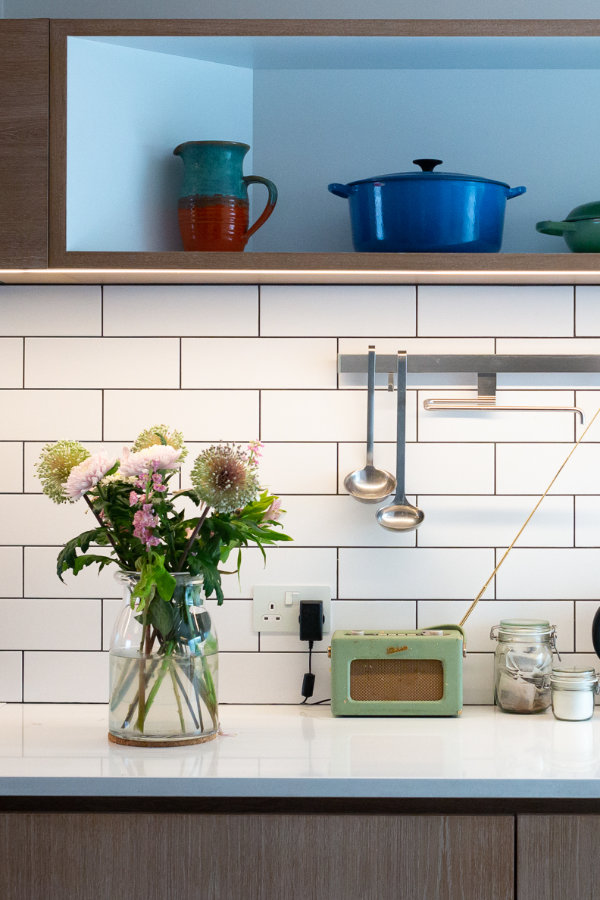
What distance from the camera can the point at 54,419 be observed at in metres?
1.79

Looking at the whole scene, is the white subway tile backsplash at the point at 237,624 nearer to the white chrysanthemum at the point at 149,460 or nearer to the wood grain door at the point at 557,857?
the white chrysanthemum at the point at 149,460

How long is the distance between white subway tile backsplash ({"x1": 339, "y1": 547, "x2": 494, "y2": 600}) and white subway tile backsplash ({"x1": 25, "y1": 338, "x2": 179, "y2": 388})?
1.59 feet

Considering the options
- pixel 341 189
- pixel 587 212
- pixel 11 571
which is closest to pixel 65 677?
pixel 11 571

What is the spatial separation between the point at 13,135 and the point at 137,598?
2.44 ft

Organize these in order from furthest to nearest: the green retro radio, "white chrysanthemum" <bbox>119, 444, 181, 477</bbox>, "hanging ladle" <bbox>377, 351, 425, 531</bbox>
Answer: "hanging ladle" <bbox>377, 351, 425, 531</bbox>
the green retro radio
"white chrysanthemum" <bbox>119, 444, 181, 477</bbox>

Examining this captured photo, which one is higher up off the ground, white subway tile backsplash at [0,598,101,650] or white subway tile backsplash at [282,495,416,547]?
white subway tile backsplash at [282,495,416,547]

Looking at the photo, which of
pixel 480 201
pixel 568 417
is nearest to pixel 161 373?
pixel 480 201

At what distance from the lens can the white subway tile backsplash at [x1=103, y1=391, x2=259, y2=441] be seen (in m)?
1.78

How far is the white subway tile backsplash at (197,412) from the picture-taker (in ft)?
5.85

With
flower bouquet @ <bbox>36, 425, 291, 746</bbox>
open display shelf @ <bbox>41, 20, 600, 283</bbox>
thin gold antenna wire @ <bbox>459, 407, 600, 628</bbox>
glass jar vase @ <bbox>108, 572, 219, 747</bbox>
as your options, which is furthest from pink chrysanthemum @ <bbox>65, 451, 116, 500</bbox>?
thin gold antenna wire @ <bbox>459, 407, 600, 628</bbox>

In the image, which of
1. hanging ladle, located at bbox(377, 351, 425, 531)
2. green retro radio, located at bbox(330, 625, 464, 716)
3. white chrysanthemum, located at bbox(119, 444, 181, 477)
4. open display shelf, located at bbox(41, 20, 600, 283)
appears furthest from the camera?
hanging ladle, located at bbox(377, 351, 425, 531)

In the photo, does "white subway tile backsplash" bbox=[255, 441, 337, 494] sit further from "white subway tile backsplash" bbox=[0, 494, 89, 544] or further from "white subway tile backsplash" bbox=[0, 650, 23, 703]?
"white subway tile backsplash" bbox=[0, 650, 23, 703]

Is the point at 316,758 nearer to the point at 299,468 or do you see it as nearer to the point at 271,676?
the point at 271,676

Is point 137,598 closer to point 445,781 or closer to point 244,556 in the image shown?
point 244,556
